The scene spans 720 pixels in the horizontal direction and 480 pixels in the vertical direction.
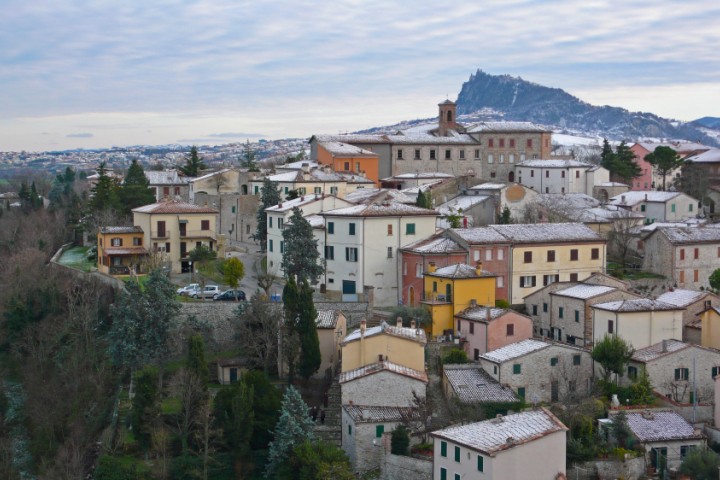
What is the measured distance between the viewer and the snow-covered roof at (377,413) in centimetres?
3250

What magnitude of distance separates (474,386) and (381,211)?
11967 mm

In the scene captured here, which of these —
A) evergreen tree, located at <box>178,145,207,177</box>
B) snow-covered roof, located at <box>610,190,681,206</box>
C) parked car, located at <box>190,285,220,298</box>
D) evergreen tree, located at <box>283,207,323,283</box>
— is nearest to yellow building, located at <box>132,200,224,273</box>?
parked car, located at <box>190,285,220,298</box>

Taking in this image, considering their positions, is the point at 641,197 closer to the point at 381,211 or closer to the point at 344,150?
the point at 344,150

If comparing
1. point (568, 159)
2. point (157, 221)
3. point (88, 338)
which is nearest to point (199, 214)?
point (157, 221)

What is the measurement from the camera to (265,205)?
54.0 metres

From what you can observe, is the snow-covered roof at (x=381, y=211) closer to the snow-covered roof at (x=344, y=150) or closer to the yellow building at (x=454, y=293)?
the yellow building at (x=454, y=293)

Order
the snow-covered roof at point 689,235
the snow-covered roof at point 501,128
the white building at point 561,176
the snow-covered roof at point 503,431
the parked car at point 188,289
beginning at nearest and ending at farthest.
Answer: the snow-covered roof at point 503,431, the parked car at point 188,289, the snow-covered roof at point 689,235, the white building at point 561,176, the snow-covered roof at point 501,128

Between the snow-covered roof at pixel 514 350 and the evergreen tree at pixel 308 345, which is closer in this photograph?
the snow-covered roof at pixel 514 350

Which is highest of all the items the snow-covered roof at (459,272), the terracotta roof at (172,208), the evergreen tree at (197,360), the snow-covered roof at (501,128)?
the snow-covered roof at (501,128)

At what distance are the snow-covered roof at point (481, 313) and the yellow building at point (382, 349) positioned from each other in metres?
3.56

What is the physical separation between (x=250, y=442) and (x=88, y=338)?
1438 cm

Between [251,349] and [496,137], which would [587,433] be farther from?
[496,137]

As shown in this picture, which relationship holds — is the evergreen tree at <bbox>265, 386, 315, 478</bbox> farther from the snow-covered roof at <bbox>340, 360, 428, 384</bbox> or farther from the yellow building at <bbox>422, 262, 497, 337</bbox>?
the yellow building at <bbox>422, 262, 497, 337</bbox>

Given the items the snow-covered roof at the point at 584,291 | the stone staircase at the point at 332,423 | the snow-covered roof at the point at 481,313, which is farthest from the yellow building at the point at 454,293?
the stone staircase at the point at 332,423
